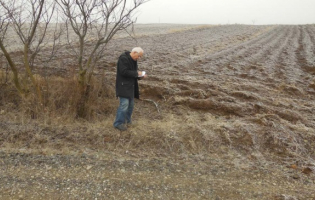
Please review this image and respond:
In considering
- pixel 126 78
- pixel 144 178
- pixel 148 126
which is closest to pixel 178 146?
pixel 148 126

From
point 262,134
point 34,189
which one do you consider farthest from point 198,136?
point 34,189

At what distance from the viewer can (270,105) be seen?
19.1ft

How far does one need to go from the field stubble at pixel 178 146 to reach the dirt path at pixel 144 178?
0.5 inches

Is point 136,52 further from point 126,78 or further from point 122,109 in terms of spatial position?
point 122,109

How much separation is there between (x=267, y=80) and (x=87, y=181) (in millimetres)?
6239

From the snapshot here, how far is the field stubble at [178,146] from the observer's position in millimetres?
3258

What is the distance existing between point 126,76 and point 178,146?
148cm

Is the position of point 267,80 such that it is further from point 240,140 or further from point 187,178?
point 187,178

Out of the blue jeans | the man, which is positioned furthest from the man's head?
the blue jeans

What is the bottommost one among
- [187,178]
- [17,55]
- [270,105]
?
[187,178]

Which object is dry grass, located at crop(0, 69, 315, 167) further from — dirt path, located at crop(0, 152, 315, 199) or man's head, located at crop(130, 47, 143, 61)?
man's head, located at crop(130, 47, 143, 61)

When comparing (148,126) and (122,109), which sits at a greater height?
(122,109)

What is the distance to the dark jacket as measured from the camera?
4.39 metres

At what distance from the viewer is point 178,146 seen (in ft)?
14.2
